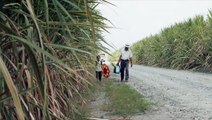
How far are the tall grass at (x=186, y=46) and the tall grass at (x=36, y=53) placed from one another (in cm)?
1709

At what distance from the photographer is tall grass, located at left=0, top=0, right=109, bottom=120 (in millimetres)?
1835

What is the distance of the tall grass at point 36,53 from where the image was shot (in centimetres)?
183

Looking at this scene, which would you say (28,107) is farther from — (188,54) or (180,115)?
(188,54)

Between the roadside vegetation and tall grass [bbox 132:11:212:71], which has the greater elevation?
tall grass [bbox 132:11:212:71]

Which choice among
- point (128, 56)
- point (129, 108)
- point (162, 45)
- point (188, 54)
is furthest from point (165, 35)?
point (129, 108)

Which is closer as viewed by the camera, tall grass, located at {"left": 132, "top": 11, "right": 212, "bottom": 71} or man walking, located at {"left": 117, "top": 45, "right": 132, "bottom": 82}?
man walking, located at {"left": 117, "top": 45, "right": 132, "bottom": 82}

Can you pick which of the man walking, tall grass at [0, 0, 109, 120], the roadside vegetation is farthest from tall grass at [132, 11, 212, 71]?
tall grass at [0, 0, 109, 120]

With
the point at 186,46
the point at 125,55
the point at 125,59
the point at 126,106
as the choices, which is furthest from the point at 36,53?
the point at 186,46

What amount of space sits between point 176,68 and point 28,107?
77.1ft

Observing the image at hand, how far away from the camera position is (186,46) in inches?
997

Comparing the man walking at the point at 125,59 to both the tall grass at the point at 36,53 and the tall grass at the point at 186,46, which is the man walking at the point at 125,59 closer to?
the tall grass at the point at 186,46

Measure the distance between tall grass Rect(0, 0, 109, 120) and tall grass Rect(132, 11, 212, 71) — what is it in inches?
673

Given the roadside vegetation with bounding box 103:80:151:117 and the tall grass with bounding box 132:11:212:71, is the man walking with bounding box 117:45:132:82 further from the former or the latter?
the roadside vegetation with bounding box 103:80:151:117

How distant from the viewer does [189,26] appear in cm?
2677
